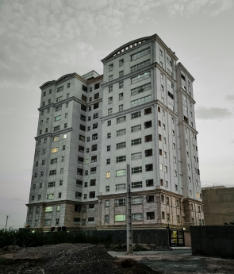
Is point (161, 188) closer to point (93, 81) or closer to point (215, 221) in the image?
point (215, 221)

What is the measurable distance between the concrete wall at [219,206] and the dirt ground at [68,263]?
204 ft

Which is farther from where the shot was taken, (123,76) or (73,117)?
(73,117)

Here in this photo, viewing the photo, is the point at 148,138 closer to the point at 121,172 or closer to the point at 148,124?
the point at 148,124

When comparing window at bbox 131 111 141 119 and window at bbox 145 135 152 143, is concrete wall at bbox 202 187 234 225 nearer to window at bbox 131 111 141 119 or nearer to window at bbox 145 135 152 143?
window at bbox 145 135 152 143

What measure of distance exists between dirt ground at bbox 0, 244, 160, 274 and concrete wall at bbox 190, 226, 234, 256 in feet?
34.3

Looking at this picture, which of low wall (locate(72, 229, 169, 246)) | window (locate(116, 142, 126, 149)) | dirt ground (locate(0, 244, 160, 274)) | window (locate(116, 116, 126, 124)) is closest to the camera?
dirt ground (locate(0, 244, 160, 274))

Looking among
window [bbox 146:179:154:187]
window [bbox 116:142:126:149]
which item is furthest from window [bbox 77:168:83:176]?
window [bbox 146:179:154:187]

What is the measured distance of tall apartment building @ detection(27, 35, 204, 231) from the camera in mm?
54969

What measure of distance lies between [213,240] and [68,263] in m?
13.5

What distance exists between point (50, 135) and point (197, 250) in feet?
188

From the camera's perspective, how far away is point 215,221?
7125 cm

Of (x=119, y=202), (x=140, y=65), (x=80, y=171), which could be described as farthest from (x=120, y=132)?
(x=140, y=65)

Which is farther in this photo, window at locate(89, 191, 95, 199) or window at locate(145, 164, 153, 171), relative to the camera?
window at locate(89, 191, 95, 199)

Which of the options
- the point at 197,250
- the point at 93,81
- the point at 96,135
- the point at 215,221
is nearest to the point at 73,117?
the point at 96,135
